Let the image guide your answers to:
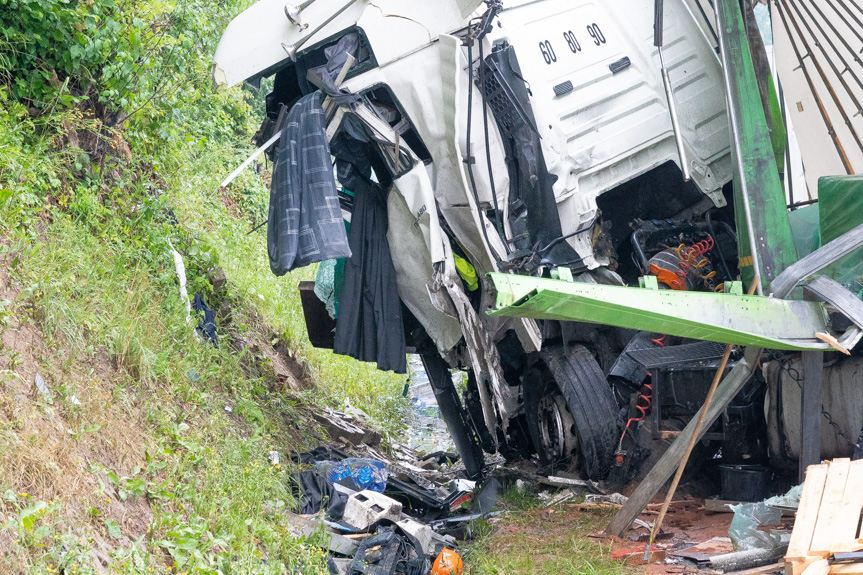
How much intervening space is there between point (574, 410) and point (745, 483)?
1.14 m

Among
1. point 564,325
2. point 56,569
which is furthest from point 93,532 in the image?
point 564,325

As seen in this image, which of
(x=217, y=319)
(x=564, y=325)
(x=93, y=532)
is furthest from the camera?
(x=217, y=319)

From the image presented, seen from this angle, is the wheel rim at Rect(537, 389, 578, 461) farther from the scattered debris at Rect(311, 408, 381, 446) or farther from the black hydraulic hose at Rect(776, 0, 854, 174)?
the black hydraulic hose at Rect(776, 0, 854, 174)

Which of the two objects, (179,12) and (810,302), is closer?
(810,302)

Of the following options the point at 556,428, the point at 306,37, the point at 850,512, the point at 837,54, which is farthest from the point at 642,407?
the point at 306,37

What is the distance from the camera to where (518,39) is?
5.46 meters

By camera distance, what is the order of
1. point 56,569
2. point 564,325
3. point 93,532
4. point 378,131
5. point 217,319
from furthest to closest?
1. point 217,319
2. point 564,325
3. point 378,131
4. point 93,532
5. point 56,569

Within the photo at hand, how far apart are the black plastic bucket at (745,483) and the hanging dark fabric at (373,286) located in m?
2.22

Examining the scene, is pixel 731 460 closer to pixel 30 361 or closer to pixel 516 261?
pixel 516 261

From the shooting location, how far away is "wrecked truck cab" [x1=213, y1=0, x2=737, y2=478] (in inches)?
203

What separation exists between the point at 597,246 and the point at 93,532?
3695mm

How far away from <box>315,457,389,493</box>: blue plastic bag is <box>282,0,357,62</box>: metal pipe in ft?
9.05

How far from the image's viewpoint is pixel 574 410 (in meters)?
5.45

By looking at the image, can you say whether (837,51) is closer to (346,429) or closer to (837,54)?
(837,54)
